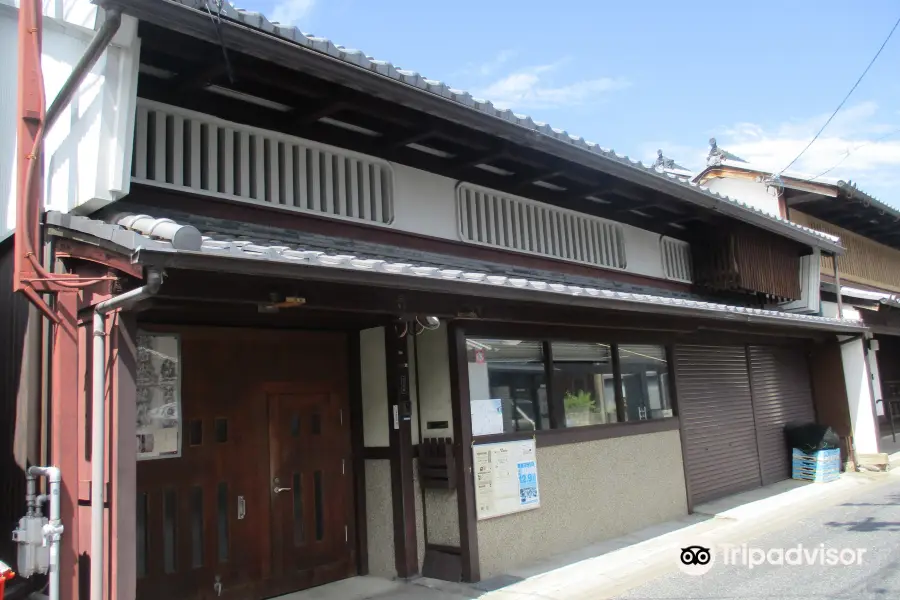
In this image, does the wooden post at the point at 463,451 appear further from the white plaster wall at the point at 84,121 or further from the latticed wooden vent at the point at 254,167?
the white plaster wall at the point at 84,121

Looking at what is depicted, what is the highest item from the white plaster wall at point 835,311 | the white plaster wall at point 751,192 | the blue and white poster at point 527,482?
the white plaster wall at point 751,192

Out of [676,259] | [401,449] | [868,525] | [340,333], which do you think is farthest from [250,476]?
[676,259]

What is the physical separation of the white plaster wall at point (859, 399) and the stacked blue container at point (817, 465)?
1296 mm

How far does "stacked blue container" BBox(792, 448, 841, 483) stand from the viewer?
12750mm

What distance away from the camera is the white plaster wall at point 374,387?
7.30 meters

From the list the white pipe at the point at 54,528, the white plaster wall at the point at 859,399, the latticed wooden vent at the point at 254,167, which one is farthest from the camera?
the white plaster wall at the point at 859,399

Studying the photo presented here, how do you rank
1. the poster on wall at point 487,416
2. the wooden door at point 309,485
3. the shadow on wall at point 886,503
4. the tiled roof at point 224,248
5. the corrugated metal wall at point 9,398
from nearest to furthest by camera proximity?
the tiled roof at point 224,248
the corrugated metal wall at point 9,398
the wooden door at point 309,485
the poster on wall at point 487,416
the shadow on wall at point 886,503

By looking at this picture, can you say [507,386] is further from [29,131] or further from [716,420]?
[716,420]

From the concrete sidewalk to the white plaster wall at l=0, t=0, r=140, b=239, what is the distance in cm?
393

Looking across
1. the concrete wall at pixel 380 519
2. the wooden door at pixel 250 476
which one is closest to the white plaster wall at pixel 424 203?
the wooden door at pixel 250 476

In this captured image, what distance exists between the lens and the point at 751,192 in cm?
1695

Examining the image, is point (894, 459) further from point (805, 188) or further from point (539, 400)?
point (539, 400)

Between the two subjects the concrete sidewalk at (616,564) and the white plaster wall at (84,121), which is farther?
the concrete sidewalk at (616,564)

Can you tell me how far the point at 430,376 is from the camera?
747cm
